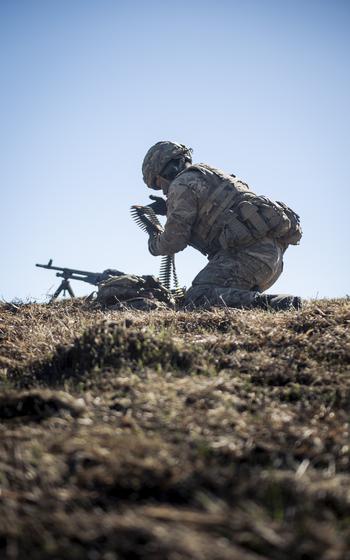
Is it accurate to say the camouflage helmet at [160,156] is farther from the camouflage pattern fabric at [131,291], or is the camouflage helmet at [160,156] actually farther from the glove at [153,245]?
the camouflage pattern fabric at [131,291]

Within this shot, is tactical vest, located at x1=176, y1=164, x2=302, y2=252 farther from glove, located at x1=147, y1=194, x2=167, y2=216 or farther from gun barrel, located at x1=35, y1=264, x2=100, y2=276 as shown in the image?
gun barrel, located at x1=35, y1=264, x2=100, y2=276

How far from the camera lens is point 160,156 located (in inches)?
378

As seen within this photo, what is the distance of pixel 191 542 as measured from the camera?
179 cm

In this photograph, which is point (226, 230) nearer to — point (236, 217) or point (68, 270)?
point (236, 217)

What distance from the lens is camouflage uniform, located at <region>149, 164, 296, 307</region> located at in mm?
8516

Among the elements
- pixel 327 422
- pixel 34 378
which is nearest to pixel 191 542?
pixel 327 422

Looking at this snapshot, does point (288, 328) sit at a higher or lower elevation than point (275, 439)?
higher

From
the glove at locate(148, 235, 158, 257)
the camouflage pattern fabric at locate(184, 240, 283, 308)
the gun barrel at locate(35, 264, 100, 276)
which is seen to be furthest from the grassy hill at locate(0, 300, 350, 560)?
the gun barrel at locate(35, 264, 100, 276)

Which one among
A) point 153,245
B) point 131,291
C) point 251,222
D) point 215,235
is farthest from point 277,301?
point 153,245

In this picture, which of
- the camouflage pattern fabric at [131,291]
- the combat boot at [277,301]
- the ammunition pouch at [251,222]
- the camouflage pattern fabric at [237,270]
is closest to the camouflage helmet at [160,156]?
the ammunition pouch at [251,222]

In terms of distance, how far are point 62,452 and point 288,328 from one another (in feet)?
9.90

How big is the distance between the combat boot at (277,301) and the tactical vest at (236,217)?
1223 millimetres

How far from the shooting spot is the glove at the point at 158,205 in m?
9.99

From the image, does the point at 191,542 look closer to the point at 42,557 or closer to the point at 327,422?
the point at 42,557
